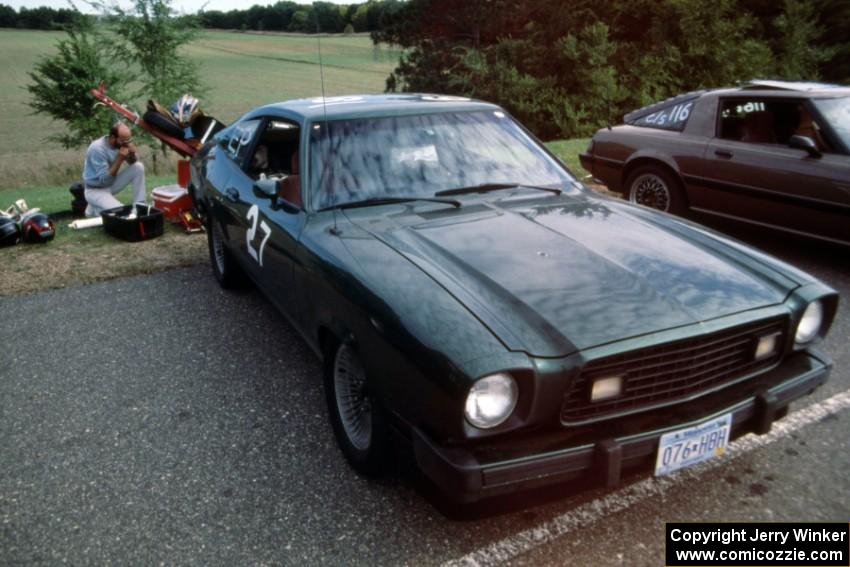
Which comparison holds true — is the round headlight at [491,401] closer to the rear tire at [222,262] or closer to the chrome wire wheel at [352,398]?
the chrome wire wheel at [352,398]

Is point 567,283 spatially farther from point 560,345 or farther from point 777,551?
point 777,551

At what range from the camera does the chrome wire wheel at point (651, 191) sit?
6160 mm

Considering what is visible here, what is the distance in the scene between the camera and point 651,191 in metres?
6.33

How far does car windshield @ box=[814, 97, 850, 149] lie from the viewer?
494 cm

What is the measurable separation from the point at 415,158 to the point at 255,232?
1025 mm

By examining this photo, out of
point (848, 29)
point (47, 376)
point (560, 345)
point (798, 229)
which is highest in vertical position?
point (848, 29)

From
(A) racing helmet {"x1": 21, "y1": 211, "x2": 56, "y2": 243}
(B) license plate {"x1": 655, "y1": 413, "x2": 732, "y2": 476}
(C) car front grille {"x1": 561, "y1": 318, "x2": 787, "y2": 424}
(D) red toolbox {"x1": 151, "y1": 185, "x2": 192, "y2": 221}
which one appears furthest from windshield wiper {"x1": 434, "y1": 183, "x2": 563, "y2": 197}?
(A) racing helmet {"x1": 21, "y1": 211, "x2": 56, "y2": 243}

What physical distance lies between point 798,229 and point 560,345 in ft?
13.1

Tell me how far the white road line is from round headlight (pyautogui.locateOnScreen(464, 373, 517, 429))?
546 mm

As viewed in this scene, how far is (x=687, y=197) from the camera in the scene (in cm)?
596

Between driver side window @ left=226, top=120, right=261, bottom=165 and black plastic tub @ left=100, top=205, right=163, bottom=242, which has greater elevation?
driver side window @ left=226, top=120, right=261, bottom=165

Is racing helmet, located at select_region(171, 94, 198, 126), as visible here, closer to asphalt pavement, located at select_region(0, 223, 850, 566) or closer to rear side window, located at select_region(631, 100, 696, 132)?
asphalt pavement, located at select_region(0, 223, 850, 566)

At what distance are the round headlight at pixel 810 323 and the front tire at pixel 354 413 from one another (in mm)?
1635

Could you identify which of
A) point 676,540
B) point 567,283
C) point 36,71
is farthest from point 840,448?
point 36,71
